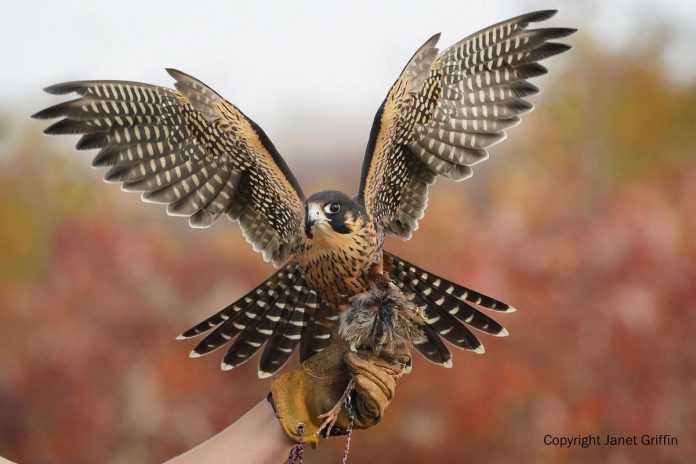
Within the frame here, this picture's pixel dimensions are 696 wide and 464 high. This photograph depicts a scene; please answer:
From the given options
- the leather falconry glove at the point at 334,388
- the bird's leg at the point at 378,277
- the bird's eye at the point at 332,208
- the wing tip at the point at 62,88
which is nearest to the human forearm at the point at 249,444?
the leather falconry glove at the point at 334,388

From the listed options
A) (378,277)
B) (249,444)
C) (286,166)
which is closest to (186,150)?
(286,166)

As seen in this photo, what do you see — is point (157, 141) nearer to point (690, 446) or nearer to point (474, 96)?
point (474, 96)

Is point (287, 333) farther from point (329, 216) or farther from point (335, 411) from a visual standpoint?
point (335, 411)

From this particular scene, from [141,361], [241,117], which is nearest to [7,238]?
[141,361]

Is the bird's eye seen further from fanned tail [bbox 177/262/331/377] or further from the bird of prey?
fanned tail [bbox 177/262/331/377]

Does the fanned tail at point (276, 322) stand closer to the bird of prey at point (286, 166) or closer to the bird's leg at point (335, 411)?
the bird of prey at point (286, 166)

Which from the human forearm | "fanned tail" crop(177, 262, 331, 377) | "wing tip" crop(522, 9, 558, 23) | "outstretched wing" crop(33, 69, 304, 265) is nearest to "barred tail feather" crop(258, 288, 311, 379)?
"fanned tail" crop(177, 262, 331, 377)
